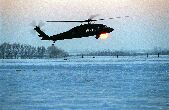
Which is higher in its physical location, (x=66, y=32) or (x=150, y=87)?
(x=66, y=32)

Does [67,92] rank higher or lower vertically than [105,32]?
lower

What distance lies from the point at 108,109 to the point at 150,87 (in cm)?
664

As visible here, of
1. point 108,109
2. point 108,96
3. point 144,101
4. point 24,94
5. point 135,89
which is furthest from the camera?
point 135,89

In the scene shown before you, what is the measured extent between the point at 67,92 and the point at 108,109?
15.7 feet

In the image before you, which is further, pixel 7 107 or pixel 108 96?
pixel 108 96

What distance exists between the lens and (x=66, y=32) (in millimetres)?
27375

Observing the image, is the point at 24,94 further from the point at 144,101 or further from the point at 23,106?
the point at 144,101

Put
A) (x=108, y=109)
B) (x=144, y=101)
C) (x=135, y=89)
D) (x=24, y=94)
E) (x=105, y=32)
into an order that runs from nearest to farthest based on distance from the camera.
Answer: (x=108, y=109), (x=144, y=101), (x=24, y=94), (x=135, y=89), (x=105, y=32)

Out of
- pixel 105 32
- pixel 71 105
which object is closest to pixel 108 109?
pixel 71 105

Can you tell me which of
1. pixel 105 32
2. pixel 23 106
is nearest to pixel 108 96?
pixel 23 106

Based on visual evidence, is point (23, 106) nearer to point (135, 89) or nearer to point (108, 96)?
point (108, 96)

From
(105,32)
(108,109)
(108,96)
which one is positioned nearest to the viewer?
(108,109)

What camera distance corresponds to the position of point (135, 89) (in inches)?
777

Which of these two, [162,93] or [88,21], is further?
[88,21]
